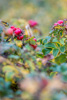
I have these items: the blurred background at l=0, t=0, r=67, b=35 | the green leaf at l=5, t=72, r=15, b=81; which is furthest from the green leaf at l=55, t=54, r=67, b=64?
the blurred background at l=0, t=0, r=67, b=35

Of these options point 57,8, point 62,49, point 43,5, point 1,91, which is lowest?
point 1,91

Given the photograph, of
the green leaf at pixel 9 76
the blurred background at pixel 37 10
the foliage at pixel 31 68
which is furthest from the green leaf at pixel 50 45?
the blurred background at pixel 37 10

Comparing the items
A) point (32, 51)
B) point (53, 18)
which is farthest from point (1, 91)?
point (53, 18)

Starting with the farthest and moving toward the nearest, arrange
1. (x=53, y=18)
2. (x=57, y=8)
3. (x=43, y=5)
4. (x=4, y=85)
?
1. (x=43, y=5)
2. (x=57, y=8)
3. (x=53, y=18)
4. (x=4, y=85)

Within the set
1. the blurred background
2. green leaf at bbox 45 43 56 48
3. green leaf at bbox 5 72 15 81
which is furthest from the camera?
the blurred background

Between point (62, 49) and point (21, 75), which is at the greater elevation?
point (62, 49)

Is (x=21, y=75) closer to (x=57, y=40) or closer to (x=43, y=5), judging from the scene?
(x=57, y=40)

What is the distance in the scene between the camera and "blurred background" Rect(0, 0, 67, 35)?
4.36m

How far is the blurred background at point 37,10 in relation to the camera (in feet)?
14.3

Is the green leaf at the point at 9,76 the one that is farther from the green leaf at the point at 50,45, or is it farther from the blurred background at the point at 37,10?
the blurred background at the point at 37,10

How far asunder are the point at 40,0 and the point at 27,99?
17.7 ft

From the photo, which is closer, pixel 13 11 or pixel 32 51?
pixel 32 51

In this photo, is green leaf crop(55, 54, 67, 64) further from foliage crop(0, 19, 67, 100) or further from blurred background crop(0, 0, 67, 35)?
blurred background crop(0, 0, 67, 35)

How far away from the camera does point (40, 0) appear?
579cm
